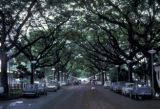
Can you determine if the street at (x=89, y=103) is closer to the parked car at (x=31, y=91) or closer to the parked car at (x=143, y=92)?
the parked car at (x=143, y=92)

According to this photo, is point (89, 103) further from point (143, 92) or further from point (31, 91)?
point (31, 91)

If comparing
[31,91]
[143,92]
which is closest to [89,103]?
[143,92]

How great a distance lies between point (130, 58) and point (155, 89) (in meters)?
14.1

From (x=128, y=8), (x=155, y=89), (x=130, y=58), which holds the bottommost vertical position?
(x=155, y=89)

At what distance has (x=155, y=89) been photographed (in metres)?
50.5

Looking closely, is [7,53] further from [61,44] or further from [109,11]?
[61,44]

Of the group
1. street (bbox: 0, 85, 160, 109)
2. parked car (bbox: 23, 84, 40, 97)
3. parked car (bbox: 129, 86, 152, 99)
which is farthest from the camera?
parked car (bbox: 23, 84, 40, 97)

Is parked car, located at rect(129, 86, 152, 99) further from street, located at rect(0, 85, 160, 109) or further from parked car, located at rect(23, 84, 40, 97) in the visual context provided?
parked car, located at rect(23, 84, 40, 97)

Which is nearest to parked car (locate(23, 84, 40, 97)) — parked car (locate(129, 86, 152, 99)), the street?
the street

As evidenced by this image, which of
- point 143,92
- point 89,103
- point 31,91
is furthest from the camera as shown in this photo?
point 31,91

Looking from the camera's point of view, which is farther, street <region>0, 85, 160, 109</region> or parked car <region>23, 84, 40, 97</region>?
parked car <region>23, 84, 40, 97</region>

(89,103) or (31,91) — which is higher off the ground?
(31,91)

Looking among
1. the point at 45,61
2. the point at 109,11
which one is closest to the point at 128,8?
the point at 109,11

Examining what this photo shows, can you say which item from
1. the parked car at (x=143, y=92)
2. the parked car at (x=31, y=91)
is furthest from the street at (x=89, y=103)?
the parked car at (x=31, y=91)
